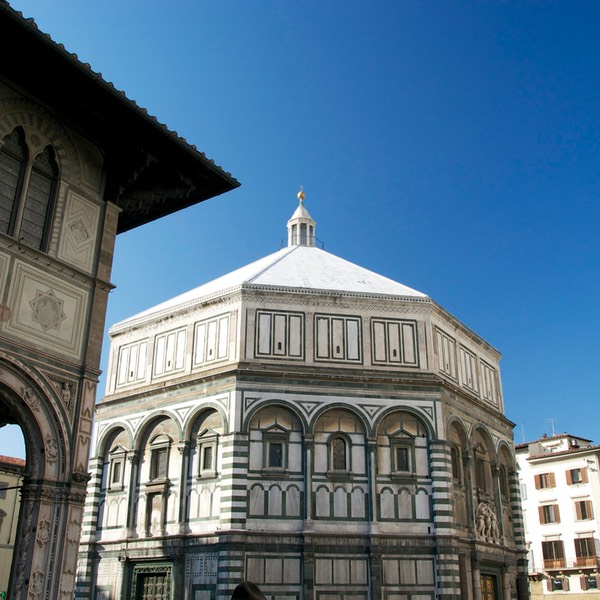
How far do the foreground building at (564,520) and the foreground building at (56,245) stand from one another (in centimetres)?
3292

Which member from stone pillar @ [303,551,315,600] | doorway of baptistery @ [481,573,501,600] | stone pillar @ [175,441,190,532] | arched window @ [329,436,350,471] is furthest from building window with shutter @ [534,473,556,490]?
stone pillar @ [175,441,190,532]

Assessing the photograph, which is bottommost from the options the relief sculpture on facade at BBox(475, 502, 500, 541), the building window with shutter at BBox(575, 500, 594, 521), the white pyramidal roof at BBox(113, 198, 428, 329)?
the relief sculpture on facade at BBox(475, 502, 500, 541)

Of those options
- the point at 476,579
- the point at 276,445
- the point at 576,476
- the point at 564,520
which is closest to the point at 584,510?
the point at 564,520

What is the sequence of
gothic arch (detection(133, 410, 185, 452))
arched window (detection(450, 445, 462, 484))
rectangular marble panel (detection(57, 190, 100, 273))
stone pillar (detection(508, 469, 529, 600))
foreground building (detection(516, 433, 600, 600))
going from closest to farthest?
rectangular marble panel (detection(57, 190, 100, 273)) < arched window (detection(450, 445, 462, 484)) < gothic arch (detection(133, 410, 185, 452)) < stone pillar (detection(508, 469, 529, 600)) < foreground building (detection(516, 433, 600, 600))

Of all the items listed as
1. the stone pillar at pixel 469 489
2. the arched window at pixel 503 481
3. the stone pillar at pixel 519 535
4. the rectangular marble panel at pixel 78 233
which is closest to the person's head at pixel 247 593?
the rectangular marble panel at pixel 78 233

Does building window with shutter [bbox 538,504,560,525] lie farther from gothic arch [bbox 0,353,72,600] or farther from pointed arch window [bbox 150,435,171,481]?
gothic arch [bbox 0,353,72,600]

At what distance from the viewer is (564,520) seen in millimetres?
39250

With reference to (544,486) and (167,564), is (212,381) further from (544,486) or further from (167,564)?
(544,486)

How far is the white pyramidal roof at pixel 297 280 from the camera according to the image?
23.9 m

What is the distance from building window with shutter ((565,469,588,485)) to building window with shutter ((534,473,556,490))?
0.98 metres

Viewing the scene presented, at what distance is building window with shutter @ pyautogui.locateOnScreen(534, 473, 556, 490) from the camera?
133 ft

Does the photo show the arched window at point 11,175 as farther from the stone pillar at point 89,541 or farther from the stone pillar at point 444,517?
the stone pillar at point 444,517

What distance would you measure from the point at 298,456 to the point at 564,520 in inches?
947

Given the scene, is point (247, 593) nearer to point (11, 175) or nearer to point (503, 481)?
point (11, 175)
